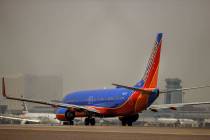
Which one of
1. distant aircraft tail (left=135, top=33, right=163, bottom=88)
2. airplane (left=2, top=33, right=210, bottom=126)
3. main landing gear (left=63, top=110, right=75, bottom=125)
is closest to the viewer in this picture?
airplane (left=2, top=33, right=210, bottom=126)

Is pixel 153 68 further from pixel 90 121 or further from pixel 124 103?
pixel 90 121

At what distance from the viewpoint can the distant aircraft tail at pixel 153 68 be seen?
240 ft

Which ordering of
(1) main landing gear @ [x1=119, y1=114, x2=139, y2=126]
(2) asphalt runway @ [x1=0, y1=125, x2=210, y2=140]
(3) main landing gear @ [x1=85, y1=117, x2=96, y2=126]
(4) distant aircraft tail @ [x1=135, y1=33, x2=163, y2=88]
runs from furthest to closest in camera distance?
(1) main landing gear @ [x1=119, y1=114, x2=139, y2=126]
(3) main landing gear @ [x1=85, y1=117, x2=96, y2=126]
(4) distant aircraft tail @ [x1=135, y1=33, x2=163, y2=88]
(2) asphalt runway @ [x1=0, y1=125, x2=210, y2=140]

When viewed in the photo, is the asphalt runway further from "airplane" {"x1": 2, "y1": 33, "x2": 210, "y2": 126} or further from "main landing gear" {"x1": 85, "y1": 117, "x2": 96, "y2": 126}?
"main landing gear" {"x1": 85, "y1": 117, "x2": 96, "y2": 126}

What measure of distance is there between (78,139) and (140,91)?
41593 mm

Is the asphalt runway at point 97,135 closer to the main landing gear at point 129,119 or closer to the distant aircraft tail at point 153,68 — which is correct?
the distant aircraft tail at point 153,68

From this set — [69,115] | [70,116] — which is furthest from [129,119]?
[69,115]

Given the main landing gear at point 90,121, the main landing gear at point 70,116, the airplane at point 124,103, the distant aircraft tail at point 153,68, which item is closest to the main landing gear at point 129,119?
the airplane at point 124,103

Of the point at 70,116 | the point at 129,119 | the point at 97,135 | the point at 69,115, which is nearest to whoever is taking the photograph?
the point at 97,135

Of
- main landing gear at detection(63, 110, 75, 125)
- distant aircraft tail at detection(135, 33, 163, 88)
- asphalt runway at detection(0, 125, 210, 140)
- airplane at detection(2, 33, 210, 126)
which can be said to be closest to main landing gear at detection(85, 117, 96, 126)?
airplane at detection(2, 33, 210, 126)

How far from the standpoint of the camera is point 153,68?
2899 inches

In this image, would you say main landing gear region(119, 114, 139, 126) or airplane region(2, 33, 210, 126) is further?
main landing gear region(119, 114, 139, 126)

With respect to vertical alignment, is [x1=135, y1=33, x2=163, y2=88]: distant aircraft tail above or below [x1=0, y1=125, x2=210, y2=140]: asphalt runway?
above

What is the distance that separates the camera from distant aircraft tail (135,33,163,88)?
240ft
